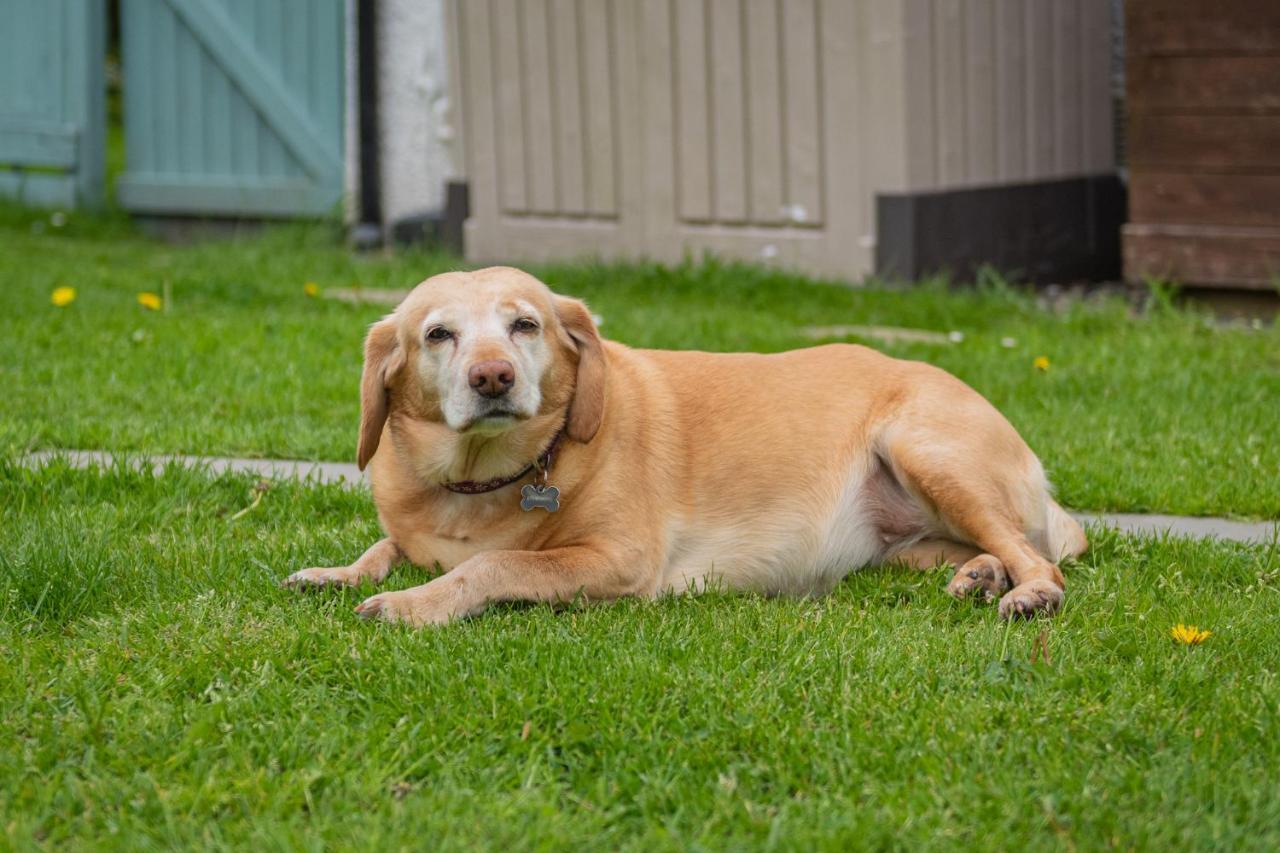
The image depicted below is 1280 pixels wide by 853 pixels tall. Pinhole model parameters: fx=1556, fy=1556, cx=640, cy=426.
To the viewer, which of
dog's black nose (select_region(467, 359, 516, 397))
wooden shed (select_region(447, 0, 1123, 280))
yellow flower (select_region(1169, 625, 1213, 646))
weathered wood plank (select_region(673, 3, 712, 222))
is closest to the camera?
yellow flower (select_region(1169, 625, 1213, 646))

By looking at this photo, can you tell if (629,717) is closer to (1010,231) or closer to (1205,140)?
(1205,140)

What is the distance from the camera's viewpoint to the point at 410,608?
3.34 meters

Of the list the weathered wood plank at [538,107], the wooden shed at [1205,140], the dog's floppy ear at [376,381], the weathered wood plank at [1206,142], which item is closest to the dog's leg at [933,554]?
the dog's floppy ear at [376,381]

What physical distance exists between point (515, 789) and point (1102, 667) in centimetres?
120

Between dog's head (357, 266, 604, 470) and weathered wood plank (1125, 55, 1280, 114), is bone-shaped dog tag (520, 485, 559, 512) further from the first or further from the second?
weathered wood plank (1125, 55, 1280, 114)

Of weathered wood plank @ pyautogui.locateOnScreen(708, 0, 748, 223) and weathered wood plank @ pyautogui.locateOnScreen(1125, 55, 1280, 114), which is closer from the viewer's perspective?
weathered wood plank @ pyautogui.locateOnScreen(1125, 55, 1280, 114)

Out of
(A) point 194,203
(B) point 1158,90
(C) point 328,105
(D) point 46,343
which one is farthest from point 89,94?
(B) point 1158,90

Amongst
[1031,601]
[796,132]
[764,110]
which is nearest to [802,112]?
[796,132]

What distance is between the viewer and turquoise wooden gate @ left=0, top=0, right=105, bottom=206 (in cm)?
1111

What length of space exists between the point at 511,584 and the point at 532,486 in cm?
29

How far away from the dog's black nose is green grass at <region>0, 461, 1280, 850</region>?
0.50 meters

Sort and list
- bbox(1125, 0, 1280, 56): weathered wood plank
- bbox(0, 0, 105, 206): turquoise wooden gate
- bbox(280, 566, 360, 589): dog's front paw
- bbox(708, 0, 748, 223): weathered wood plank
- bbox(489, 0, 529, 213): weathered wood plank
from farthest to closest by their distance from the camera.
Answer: bbox(0, 0, 105, 206): turquoise wooden gate < bbox(489, 0, 529, 213): weathered wood plank < bbox(708, 0, 748, 223): weathered wood plank < bbox(1125, 0, 1280, 56): weathered wood plank < bbox(280, 566, 360, 589): dog's front paw

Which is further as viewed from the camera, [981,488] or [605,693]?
[981,488]

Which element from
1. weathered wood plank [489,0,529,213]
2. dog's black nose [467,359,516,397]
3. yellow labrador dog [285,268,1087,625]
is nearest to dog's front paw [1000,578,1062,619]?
yellow labrador dog [285,268,1087,625]
